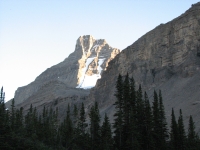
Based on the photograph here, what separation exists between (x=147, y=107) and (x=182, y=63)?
7540 centimetres

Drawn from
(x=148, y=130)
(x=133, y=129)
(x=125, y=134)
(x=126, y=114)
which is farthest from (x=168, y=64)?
(x=133, y=129)

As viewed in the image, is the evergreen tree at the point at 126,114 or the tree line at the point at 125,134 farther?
the evergreen tree at the point at 126,114

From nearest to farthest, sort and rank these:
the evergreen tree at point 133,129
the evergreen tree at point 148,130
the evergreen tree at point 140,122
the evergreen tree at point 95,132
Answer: the evergreen tree at point 133,129, the evergreen tree at point 148,130, the evergreen tree at point 140,122, the evergreen tree at point 95,132

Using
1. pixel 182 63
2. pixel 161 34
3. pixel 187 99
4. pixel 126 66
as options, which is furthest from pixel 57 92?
pixel 187 99

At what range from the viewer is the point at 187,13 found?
5177 inches

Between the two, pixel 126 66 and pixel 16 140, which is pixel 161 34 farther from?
pixel 16 140

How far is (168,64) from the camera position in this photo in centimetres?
12900

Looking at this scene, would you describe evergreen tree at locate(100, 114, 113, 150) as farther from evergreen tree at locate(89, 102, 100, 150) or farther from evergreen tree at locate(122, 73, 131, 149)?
evergreen tree at locate(89, 102, 100, 150)

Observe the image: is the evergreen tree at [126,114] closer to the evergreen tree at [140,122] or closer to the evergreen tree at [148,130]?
the evergreen tree at [140,122]

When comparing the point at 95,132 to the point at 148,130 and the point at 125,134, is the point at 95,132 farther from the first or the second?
the point at 148,130

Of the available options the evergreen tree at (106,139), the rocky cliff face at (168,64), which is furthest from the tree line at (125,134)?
the rocky cliff face at (168,64)

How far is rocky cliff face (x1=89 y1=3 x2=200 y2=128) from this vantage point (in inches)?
4151

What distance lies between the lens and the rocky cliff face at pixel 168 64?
105438 millimetres

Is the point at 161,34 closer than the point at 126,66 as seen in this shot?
Yes
